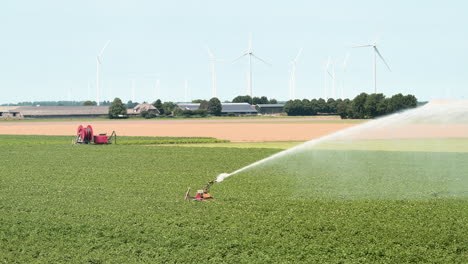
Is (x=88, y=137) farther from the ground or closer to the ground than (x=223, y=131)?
farther from the ground

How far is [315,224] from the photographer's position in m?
19.0

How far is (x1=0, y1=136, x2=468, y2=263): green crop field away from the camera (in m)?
16.3

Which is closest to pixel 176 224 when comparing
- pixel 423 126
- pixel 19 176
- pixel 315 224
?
pixel 315 224

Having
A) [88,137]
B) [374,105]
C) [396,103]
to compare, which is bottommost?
[88,137]

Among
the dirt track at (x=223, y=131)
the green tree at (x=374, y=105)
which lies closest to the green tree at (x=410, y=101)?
the green tree at (x=374, y=105)

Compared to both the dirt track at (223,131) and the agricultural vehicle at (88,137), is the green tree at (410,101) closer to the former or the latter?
the dirt track at (223,131)

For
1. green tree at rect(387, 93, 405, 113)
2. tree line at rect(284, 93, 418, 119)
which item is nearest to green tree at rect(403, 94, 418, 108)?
tree line at rect(284, 93, 418, 119)

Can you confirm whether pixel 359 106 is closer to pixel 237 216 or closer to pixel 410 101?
pixel 410 101

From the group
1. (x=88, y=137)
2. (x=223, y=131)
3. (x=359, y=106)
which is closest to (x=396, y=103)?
(x=359, y=106)

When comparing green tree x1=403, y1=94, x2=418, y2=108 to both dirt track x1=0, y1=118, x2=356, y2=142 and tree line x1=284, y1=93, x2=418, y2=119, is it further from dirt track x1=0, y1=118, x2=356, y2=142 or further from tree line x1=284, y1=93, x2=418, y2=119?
dirt track x1=0, y1=118, x2=356, y2=142

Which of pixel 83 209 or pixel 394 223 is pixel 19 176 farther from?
pixel 394 223

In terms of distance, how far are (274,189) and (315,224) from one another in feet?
27.2

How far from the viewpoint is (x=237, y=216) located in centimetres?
2048

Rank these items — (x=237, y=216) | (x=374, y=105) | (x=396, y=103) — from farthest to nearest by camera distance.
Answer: (x=374, y=105) → (x=396, y=103) → (x=237, y=216)
